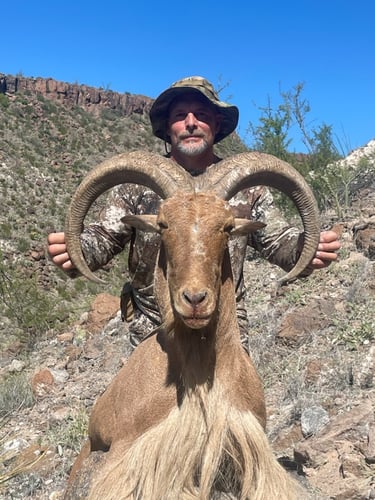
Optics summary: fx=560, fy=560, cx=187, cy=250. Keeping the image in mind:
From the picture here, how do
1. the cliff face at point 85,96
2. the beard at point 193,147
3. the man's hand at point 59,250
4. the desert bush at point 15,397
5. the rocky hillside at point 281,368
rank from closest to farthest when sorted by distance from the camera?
1. the man's hand at point 59,250
2. the beard at point 193,147
3. the rocky hillside at point 281,368
4. the desert bush at point 15,397
5. the cliff face at point 85,96

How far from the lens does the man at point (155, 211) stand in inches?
174

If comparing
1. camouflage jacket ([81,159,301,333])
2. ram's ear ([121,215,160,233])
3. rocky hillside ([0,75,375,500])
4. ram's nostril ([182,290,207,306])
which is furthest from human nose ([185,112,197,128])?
rocky hillside ([0,75,375,500])

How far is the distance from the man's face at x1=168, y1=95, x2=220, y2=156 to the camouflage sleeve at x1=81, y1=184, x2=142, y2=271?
527 mm

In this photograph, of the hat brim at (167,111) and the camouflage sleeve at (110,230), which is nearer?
the camouflage sleeve at (110,230)

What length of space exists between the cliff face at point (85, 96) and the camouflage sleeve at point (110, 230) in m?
57.6

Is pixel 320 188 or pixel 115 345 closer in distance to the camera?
pixel 115 345

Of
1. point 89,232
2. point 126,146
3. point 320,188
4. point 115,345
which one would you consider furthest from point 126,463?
point 126,146

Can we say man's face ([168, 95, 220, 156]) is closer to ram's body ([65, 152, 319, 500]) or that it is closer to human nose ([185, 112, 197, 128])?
human nose ([185, 112, 197, 128])

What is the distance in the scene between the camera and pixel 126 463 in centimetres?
334

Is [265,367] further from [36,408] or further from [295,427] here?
[36,408]

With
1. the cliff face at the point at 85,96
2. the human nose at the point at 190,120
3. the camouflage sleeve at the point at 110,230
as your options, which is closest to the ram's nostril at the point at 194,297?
the camouflage sleeve at the point at 110,230

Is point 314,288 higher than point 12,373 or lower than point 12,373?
higher

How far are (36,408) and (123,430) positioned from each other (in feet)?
15.8

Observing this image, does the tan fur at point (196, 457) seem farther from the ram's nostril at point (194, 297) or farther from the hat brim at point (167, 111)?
the hat brim at point (167, 111)
